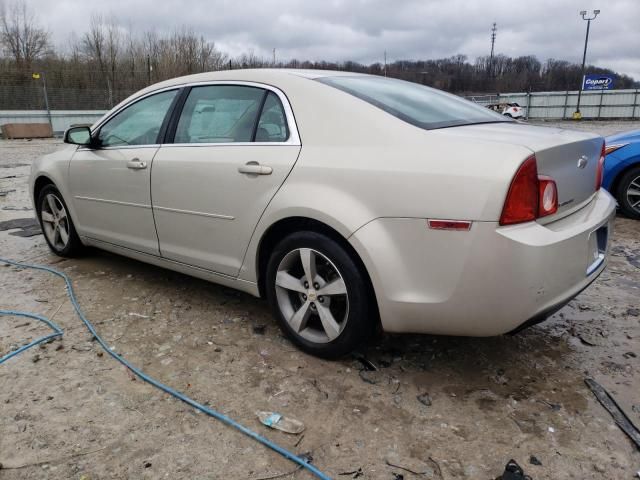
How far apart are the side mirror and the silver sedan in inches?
18.4

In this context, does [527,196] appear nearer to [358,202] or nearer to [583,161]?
[583,161]

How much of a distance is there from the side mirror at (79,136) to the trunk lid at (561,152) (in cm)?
293

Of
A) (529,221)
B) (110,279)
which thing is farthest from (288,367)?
(110,279)

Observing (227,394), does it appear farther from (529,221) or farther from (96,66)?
(96,66)

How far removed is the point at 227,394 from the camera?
2590 mm

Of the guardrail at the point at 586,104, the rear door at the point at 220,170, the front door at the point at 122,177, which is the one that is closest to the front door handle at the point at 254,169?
the rear door at the point at 220,170

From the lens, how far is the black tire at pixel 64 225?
451cm

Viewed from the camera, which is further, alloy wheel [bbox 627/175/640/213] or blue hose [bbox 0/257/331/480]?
alloy wheel [bbox 627/175/640/213]

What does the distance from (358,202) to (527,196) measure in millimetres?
760

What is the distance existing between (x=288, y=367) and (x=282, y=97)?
153 cm

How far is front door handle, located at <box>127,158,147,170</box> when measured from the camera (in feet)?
11.5

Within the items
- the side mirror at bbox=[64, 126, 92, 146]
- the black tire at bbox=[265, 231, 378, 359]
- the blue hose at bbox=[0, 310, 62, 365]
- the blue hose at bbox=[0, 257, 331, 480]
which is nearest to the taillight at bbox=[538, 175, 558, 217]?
the black tire at bbox=[265, 231, 378, 359]

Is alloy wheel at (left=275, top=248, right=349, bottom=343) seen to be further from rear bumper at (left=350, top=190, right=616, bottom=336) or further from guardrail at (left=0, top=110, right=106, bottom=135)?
guardrail at (left=0, top=110, right=106, bottom=135)

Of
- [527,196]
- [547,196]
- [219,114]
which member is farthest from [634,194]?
[219,114]
